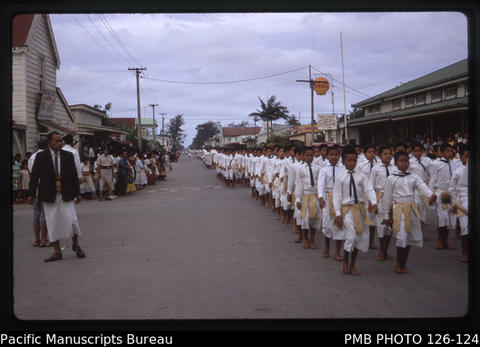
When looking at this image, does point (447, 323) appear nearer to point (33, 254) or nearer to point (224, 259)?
point (224, 259)

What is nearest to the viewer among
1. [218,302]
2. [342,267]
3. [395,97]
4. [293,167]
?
[218,302]

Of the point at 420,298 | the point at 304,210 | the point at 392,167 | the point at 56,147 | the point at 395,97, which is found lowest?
the point at 420,298

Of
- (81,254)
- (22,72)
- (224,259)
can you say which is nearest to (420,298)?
(224,259)

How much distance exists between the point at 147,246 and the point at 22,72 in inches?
519

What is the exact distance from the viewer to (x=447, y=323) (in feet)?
12.2

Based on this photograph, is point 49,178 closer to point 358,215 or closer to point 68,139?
point 68,139

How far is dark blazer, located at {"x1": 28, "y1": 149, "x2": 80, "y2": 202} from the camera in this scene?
6.94 m

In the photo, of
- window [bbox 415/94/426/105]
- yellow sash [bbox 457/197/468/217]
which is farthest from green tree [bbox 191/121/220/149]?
yellow sash [bbox 457/197/468/217]

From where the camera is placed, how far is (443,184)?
8070 mm

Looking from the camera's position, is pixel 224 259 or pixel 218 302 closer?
pixel 218 302

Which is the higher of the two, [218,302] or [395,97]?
[395,97]

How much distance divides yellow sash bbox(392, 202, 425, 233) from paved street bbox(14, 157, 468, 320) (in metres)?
0.65

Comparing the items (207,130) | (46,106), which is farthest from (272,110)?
(207,130)

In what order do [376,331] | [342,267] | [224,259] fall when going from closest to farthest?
[376,331] < [342,267] < [224,259]
